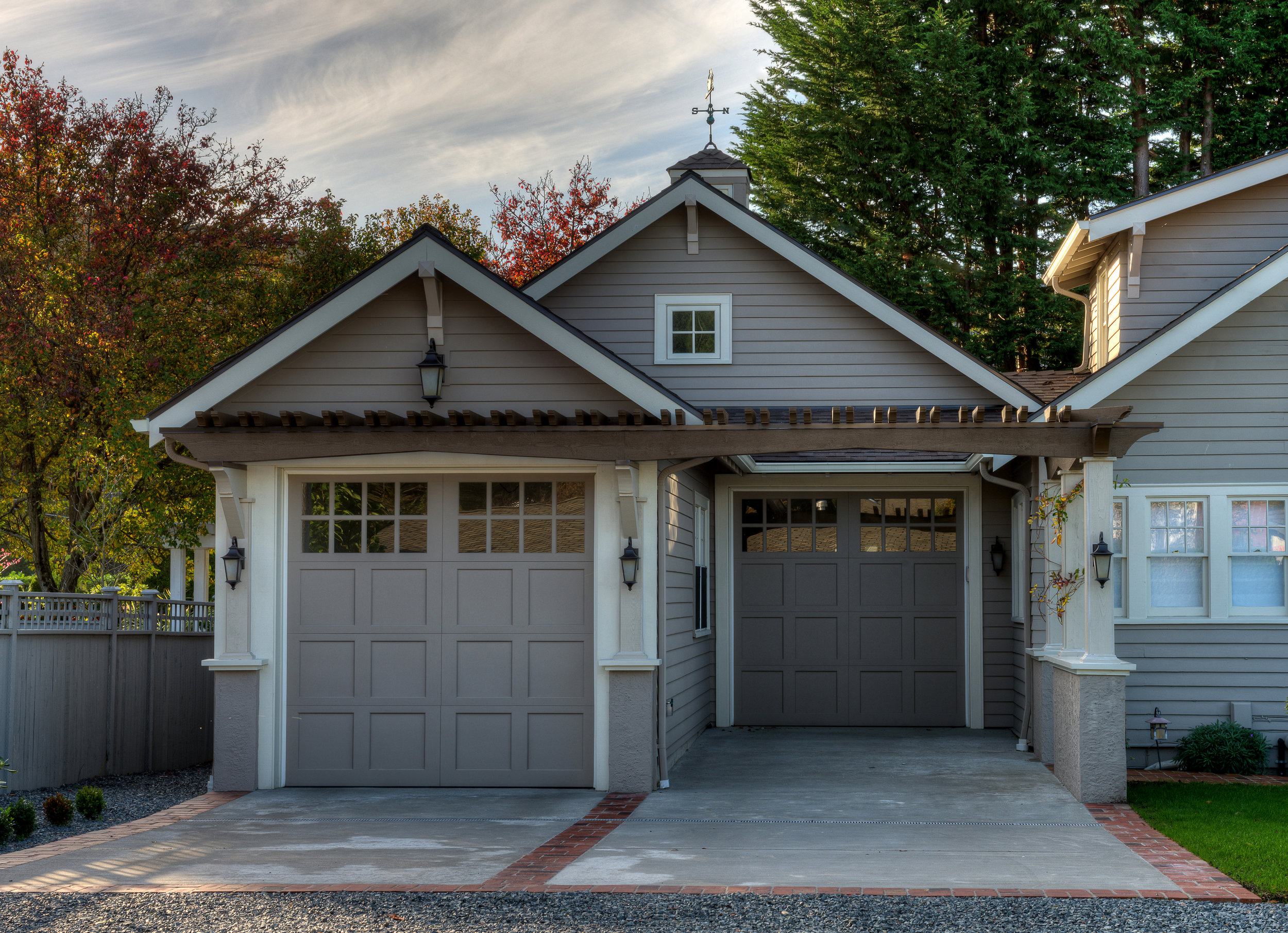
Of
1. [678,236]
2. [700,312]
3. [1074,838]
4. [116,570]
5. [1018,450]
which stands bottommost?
[1074,838]

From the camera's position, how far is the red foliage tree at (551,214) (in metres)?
26.0

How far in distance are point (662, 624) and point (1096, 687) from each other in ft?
10.7

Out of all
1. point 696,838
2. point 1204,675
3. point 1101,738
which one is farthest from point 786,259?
point 696,838

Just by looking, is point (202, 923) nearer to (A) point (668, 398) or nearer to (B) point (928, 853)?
(B) point (928, 853)

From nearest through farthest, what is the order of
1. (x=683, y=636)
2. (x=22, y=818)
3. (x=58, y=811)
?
(x=22, y=818), (x=58, y=811), (x=683, y=636)

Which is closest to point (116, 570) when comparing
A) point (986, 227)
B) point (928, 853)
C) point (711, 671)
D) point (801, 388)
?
point (711, 671)

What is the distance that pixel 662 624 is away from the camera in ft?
30.0

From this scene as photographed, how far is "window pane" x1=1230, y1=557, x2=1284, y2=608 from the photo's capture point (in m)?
10.6

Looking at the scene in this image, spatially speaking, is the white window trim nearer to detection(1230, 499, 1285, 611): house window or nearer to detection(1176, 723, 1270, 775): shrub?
detection(1230, 499, 1285, 611): house window

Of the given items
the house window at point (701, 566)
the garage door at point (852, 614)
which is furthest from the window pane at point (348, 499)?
the garage door at point (852, 614)

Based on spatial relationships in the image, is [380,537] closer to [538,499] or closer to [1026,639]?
[538,499]

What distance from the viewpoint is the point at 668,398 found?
8.72 m

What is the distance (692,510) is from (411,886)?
617cm

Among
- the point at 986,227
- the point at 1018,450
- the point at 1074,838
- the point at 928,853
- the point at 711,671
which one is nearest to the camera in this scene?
the point at 928,853
